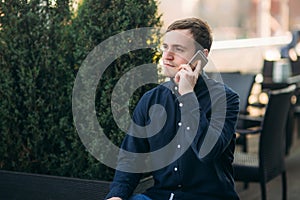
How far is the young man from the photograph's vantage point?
7.79 feet

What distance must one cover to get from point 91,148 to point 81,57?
1.59 ft

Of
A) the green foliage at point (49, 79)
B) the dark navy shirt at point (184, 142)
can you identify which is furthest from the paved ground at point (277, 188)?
the dark navy shirt at point (184, 142)

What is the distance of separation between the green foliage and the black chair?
1.15 metres

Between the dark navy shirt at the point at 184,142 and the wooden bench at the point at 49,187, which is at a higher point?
the dark navy shirt at the point at 184,142

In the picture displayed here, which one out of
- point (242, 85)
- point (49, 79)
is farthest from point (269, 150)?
point (49, 79)

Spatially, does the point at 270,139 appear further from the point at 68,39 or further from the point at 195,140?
the point at 195,140

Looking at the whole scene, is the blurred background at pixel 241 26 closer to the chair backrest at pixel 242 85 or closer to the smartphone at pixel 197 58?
the chair backrest at pixel 242 85

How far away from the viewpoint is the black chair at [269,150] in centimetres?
395

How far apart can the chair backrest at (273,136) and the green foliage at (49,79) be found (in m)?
1.16

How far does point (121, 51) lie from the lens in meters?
3.13

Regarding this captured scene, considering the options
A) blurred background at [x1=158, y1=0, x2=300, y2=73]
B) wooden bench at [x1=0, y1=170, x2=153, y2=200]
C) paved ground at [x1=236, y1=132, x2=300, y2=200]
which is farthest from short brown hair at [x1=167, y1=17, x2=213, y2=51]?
blurred background at [x1=158, y1=0, x2=300, y2=73]

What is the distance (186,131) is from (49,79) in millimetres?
1248

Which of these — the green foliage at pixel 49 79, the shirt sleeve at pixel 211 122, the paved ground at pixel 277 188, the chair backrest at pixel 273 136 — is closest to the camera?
the shirt sleeve at pixel 211 122

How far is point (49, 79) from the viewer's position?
11.2 feet
